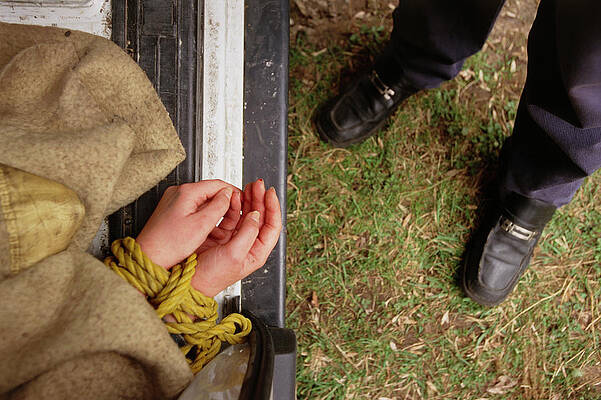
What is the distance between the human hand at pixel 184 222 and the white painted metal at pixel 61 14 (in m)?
0.44

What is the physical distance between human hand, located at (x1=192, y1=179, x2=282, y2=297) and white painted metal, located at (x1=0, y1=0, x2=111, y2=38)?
0.50 m

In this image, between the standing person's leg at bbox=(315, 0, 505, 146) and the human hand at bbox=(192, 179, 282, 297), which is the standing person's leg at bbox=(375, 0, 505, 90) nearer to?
the standing person's leg at bbox=(315, 0, 505, 146)

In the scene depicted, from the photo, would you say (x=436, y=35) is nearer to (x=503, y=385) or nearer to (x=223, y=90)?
(x=223, y=90)

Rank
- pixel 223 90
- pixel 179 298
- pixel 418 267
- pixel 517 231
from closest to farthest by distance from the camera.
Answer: pixel 179 298 < pixel 223 90 < pixel 517 231 < pixel 418 267

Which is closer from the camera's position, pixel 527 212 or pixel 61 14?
pixel 61 14

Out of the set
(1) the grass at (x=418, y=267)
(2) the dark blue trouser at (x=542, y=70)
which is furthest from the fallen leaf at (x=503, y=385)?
(2) the dark blue trouser at (x=542, y=70)

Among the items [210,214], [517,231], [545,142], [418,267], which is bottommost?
[418,267]

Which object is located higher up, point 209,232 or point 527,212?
point 209,232

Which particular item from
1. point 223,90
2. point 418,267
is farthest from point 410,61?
point 418,267

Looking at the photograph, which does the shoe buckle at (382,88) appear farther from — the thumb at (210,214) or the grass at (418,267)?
the thumb at (210,214)

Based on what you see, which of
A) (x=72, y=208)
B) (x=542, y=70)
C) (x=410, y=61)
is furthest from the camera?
(x=410, y=61)

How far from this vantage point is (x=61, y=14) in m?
0.93

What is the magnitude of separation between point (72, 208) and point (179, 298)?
0.22 meters

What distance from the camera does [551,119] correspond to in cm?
86
